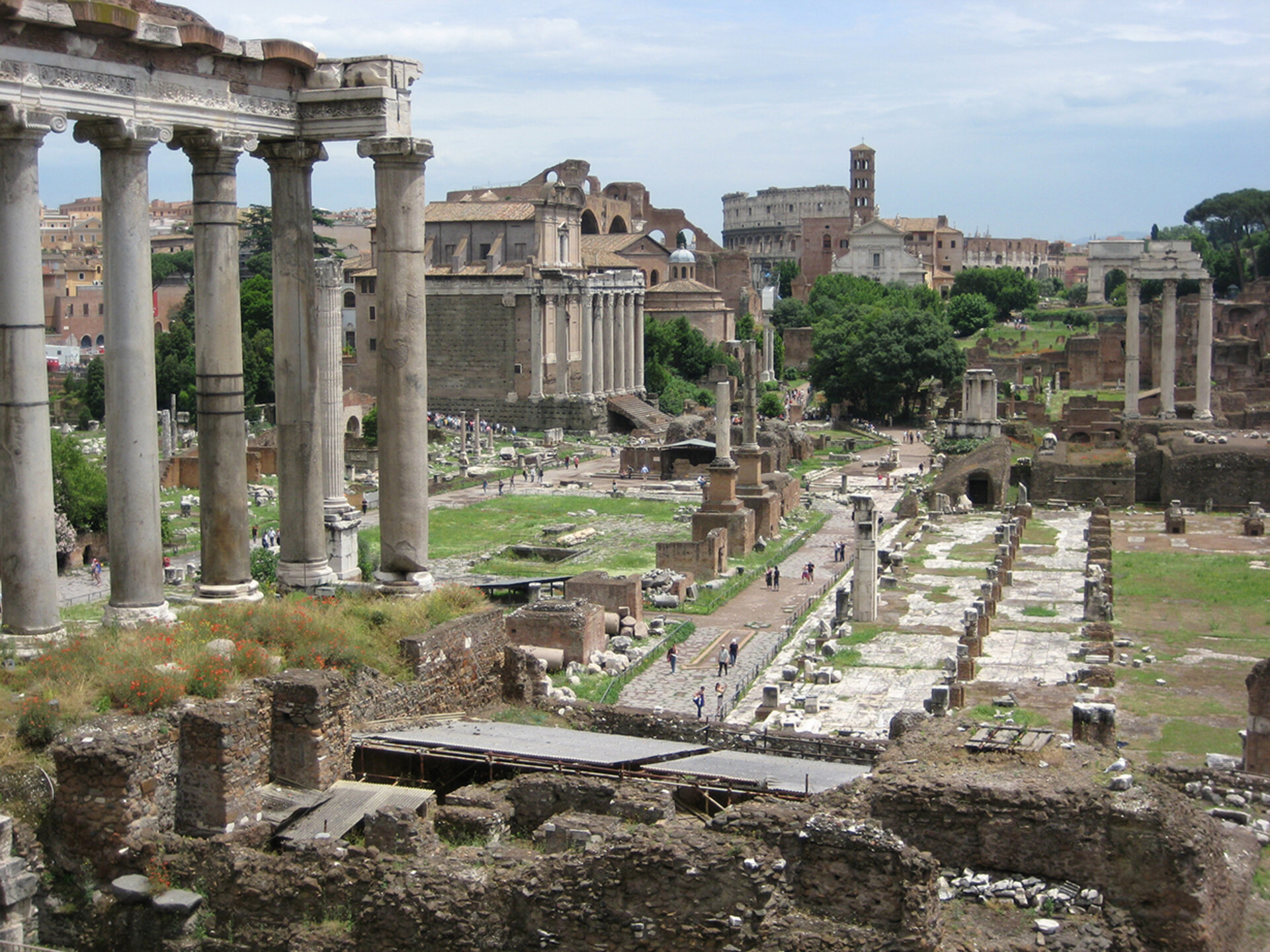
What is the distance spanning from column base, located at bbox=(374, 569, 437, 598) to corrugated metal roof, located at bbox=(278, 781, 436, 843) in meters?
2.98

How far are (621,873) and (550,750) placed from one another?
2.42 meters

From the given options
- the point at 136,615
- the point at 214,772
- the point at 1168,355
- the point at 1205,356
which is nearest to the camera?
the point at 214,772

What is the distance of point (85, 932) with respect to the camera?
10.3 meters

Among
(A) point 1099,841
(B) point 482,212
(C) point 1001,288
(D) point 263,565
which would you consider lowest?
(D) point 263,565

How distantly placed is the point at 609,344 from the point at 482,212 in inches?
503

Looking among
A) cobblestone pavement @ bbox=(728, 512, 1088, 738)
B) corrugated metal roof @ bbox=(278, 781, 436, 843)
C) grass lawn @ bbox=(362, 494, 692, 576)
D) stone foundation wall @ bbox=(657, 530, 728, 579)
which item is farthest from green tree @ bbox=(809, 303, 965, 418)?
corrugated metal roof @ bbox=(278, 781, 436, 843)

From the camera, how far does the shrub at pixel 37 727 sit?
424 inches

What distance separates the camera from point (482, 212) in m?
83.0

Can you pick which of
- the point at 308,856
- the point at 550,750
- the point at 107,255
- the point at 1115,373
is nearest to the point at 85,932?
the point at 308,856

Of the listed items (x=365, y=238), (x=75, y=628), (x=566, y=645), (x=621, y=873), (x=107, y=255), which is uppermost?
(x=365, y=238)

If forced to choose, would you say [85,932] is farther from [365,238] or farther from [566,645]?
[365,238]

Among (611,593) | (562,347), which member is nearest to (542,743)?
(611,593)

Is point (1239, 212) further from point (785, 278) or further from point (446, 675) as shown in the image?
point (446, 675)

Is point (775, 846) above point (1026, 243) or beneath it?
beneath
